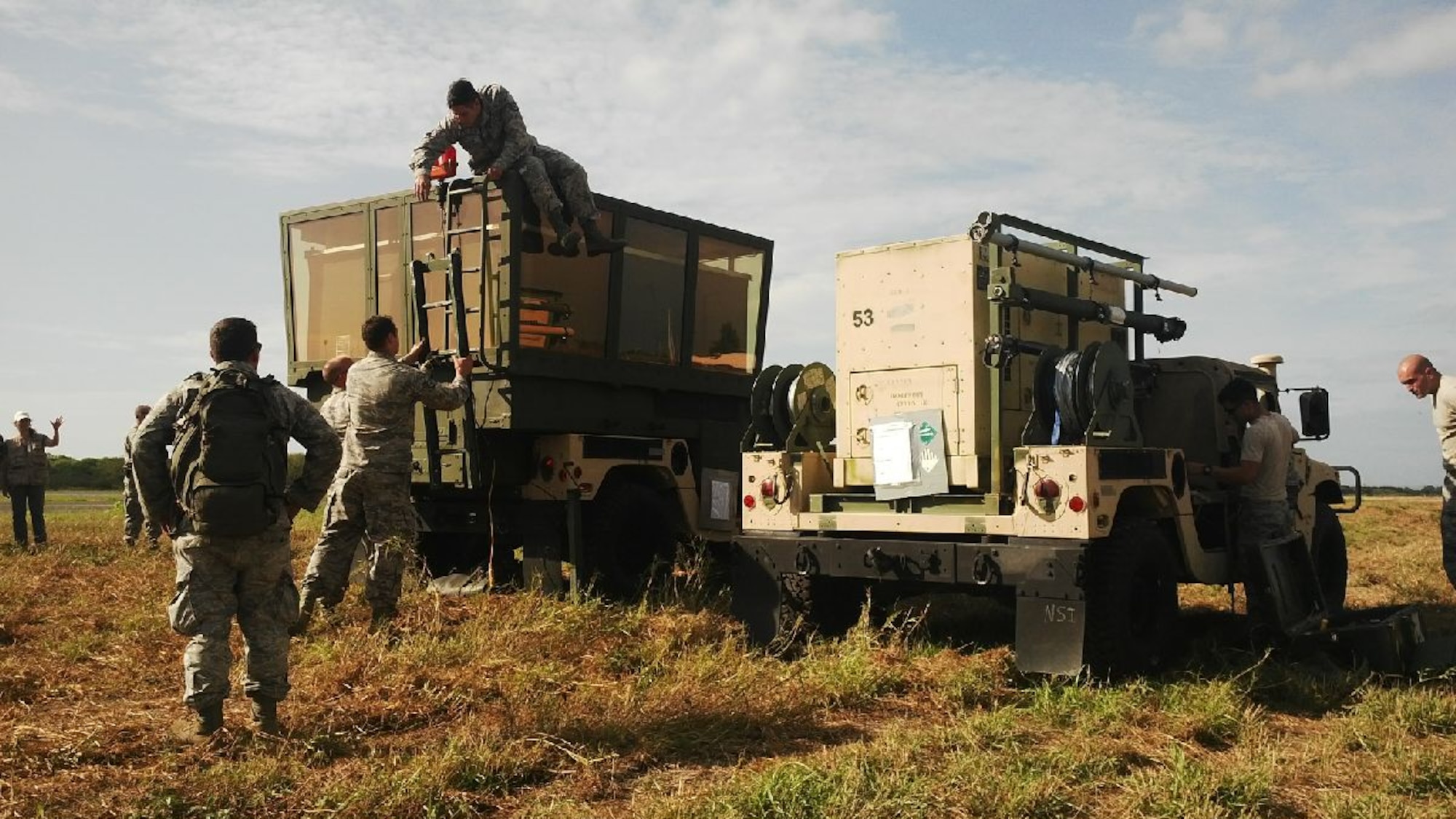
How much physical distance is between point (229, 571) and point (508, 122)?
4.13m

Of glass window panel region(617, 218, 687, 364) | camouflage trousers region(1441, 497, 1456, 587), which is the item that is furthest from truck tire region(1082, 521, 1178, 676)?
glass window panel region(617, 218, 687, 364)

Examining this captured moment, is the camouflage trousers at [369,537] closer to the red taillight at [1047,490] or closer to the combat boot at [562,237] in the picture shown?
the combat boot at [562,237]

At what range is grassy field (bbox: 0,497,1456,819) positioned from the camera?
430 cm

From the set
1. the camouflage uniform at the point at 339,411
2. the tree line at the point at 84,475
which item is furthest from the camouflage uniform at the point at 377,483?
the tree line at the point at 84,475

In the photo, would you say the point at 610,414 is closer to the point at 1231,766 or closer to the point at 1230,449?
the point at 1230,449

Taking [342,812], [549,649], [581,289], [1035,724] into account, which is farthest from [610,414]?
[342,812]

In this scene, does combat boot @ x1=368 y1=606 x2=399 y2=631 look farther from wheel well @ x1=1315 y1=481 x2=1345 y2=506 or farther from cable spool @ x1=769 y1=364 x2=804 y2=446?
wheel well @ x1=1315 y1=481 x2=1345 y2=506

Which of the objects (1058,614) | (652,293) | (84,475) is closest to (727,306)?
(652,293)

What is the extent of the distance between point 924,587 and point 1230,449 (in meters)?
2.68

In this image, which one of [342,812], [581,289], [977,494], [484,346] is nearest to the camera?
[342,812]

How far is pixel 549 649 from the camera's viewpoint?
6.94 meters

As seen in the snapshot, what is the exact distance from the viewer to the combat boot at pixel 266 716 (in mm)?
5152

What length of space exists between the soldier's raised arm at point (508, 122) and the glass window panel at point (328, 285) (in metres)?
1.39

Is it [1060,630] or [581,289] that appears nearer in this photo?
[1060,630]
